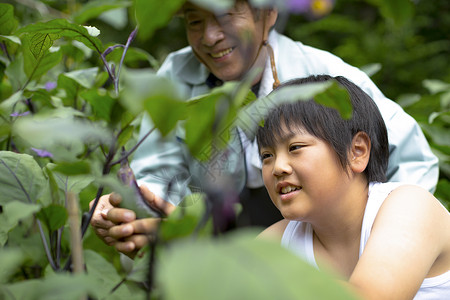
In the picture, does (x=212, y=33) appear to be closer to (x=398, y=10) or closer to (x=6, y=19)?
(x=6, y=19)

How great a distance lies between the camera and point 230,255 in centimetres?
34

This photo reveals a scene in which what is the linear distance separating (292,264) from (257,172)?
150cm

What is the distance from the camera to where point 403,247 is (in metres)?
0.91

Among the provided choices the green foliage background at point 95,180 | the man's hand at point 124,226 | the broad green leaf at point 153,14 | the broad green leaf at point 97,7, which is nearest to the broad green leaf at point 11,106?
the green foliage background at point 95,180

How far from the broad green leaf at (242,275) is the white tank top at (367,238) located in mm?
844

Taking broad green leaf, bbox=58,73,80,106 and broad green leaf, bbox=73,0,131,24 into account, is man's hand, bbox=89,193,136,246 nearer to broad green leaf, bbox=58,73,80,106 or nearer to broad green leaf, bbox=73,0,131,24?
broad green leaf, bbox=58,73,80,106

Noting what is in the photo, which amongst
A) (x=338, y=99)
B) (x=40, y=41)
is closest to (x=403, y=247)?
(x=338, y=99)

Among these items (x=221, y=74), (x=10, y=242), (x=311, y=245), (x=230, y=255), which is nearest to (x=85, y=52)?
(x=221, y=74)

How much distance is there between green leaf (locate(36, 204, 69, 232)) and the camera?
0.77m

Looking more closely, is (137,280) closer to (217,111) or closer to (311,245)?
(217,111)

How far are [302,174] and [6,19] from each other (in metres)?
0.69

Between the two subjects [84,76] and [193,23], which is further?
[193,23]

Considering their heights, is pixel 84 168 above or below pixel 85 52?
above

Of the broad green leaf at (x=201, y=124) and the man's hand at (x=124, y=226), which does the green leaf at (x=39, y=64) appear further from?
the broad green leaf at (x=201, y=124)
